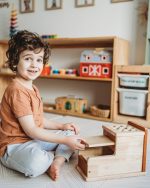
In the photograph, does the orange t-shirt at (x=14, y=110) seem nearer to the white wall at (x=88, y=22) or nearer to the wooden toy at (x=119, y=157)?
the wooden toy at (x=119, y=157)

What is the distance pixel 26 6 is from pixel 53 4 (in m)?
0.33

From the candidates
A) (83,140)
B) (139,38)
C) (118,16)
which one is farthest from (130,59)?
(83,140)

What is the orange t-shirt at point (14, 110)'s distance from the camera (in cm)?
83

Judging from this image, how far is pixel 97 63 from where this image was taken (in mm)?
1759

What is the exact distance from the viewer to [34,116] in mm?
896

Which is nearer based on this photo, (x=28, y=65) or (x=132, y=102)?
(x=28, y=65)

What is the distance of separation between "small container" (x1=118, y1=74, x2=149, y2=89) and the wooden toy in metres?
0.77

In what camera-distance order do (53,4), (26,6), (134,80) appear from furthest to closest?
(26,6) → (53,4) → (134,80)

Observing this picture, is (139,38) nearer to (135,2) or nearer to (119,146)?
(135,2)

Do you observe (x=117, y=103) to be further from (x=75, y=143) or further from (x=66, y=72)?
(x=75, y=143)

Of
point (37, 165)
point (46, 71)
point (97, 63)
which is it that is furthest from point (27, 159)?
point (46, 71)

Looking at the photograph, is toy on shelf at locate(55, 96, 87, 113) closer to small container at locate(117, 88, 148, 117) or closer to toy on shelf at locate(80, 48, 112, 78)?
toy on shelf at locate(80, 48, 112, 78)

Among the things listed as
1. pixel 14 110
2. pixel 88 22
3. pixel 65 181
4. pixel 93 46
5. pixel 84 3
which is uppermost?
pixel 84 3

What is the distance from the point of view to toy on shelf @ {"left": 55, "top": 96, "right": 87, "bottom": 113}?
1.87m
